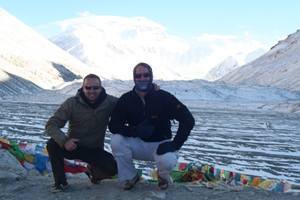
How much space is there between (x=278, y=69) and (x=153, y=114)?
52.1 m

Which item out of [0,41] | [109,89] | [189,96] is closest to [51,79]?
[0,41]

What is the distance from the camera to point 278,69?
5359 centimetres

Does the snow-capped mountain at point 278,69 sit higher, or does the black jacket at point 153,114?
the snow-capped mountain at point 278,69

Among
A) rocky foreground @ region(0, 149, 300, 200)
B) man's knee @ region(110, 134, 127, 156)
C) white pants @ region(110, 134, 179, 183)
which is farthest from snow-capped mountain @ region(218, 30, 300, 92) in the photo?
man's knee @ region(110, 134, 127, 156)

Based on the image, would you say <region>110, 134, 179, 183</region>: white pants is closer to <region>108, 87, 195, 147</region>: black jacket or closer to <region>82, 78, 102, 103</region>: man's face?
<region>108, 87, 195, 147</region>: black jacket

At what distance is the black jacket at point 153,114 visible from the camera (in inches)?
183

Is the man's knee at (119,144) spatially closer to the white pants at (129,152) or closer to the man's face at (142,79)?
the white pants at (129,152)

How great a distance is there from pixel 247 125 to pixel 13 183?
12121 millimetres

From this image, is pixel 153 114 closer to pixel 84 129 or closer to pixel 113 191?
pixel 84 129

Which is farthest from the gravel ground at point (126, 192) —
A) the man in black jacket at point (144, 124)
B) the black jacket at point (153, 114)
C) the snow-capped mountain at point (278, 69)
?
the snow-capped mountain at point (278, 69)

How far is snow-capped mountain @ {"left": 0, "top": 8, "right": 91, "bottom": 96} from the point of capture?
43.7 m

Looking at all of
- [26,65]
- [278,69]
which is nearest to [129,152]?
[278,69]

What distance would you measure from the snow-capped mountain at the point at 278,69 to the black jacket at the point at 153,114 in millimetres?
40826

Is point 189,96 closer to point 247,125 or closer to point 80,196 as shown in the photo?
point 247,125
